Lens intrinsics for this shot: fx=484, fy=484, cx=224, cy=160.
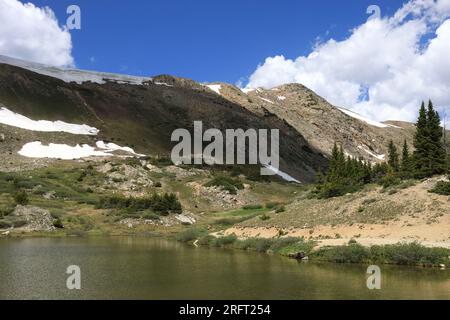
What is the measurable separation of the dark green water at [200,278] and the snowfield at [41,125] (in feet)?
289

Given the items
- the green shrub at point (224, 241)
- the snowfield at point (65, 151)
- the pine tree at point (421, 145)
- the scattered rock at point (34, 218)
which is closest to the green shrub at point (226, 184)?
the snowfield at point (65, 151)

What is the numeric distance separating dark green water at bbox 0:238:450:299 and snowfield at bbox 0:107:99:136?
88123 mm

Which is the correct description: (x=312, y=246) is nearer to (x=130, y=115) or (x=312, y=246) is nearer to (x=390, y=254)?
(x=390, y=254)

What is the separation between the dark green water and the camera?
2476 centimetres

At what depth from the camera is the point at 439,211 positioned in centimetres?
4384

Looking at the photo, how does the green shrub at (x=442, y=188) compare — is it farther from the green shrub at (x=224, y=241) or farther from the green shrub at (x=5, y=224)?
the green shrub at (x=5, y=224)

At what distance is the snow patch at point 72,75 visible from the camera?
166 meters

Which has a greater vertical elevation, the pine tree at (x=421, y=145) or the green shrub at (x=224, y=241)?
the pine tree at (x=421, y=145)

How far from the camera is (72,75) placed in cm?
17150

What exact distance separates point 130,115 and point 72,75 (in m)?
39.1

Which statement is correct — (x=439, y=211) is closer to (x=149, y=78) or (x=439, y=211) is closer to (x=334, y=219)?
(x=334, y=219)

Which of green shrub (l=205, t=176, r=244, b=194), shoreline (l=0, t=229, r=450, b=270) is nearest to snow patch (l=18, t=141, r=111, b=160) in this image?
green shrub (l=205, t=176, r=244, b=194)

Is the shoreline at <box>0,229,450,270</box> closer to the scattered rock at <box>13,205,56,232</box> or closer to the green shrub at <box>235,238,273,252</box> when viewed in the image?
the green shrub at <box>235,238,273,252</box>
